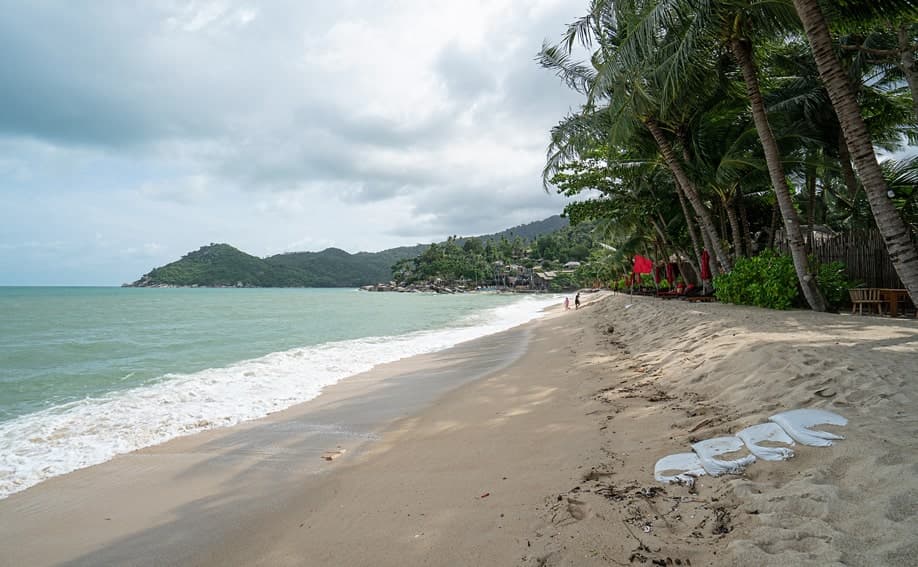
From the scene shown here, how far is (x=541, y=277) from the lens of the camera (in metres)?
93.7

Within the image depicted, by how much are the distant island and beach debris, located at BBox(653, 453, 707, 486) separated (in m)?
123

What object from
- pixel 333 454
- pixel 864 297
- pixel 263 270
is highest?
pixel 263 270

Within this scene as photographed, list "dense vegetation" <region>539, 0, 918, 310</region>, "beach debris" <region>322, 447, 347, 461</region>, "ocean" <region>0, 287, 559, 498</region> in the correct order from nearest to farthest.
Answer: "beach debris" <region>322, 447, 347, 461</region>, "ocean" <region>0, 287, 559, 498</region>, "dense vegetation" <region>539, 0, 918, 310</region>

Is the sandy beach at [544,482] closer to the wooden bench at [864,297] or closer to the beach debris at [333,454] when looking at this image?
the beach debris at [333,454]

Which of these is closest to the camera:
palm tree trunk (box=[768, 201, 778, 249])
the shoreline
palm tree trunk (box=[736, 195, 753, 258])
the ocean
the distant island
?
the shoreline

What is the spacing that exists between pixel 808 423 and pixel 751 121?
14.1 m

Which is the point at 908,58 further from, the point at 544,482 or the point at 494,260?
the point at 494,260

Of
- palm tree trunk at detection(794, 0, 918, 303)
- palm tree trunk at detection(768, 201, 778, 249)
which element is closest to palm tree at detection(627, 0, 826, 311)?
palm tree trunk at detection(794, 0, 918, 303)

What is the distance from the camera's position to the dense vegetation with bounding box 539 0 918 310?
8523 millimetres

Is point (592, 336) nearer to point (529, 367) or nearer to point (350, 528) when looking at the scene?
point (529, 367)

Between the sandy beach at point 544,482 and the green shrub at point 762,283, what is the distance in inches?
155

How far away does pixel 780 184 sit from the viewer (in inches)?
362

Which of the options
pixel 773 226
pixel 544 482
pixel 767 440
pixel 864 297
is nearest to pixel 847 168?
pixel 773 226

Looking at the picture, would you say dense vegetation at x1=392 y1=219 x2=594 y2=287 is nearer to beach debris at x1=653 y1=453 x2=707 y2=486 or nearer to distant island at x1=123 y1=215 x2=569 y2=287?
distant island at x1=123 y1=215 x2=569 y2=287
